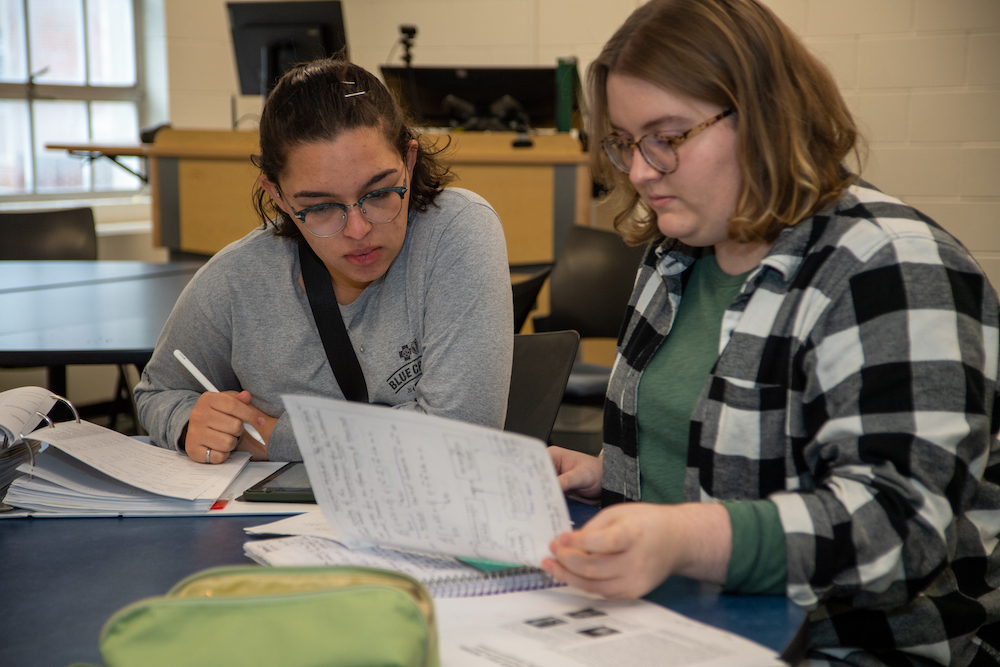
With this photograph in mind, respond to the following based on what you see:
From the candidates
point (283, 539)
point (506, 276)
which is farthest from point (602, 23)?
point (283, 539)

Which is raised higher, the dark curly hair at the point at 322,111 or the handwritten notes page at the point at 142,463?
the dark curly hair at the point at 322,111

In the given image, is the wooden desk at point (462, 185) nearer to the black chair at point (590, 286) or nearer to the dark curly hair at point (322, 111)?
the black chair at point (590, 286)

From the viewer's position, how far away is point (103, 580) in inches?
32.9

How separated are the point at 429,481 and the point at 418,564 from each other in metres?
0.11

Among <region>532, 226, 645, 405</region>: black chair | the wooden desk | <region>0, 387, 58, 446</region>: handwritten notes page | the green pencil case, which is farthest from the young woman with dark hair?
the wooden desk

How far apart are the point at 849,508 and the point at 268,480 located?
2.30ft

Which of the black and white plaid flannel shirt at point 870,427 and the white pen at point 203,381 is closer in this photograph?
the black and white plaid flannel shirt at point 870,427

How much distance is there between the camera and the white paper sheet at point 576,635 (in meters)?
0.64

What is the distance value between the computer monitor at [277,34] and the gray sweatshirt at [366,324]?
96.1 inches

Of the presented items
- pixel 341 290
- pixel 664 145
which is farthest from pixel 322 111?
pixel 664 145

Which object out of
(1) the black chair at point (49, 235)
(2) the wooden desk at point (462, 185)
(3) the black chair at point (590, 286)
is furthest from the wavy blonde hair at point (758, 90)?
(1) the black chair at point (49, 235)

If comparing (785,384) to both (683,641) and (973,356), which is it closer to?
(973,356)

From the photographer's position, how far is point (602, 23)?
4605 millimetres

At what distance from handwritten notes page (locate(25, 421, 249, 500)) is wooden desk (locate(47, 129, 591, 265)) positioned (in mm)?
1876
